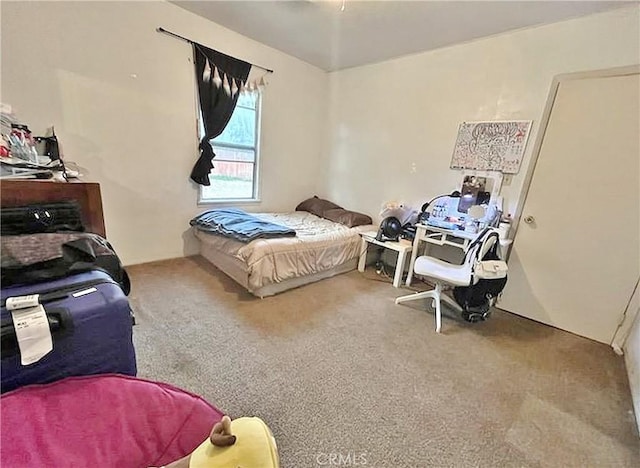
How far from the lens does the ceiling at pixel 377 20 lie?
228 cm

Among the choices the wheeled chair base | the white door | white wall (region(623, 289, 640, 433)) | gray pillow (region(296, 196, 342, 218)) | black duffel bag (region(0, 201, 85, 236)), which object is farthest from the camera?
gray pillow (region(296, 196, 342, 218))

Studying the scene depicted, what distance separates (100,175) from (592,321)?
4501 millimetres

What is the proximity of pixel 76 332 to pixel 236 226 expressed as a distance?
1.90m

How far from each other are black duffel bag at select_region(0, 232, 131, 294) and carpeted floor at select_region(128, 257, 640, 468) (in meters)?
0.82

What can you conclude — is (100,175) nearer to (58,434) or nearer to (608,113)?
(58,434)

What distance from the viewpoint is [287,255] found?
104 inches

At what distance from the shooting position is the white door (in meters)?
2.20

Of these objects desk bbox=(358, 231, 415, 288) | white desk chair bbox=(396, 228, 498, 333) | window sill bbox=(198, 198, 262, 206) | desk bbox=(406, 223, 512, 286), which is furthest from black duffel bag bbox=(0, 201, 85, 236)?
desk bbox=(406, 223, 512, 286)

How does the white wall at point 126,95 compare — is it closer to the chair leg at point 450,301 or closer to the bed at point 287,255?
the bed at point 287,255

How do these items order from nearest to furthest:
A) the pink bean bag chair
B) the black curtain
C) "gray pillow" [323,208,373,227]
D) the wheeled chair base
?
the pink bean bag chair, the wheeled chair base, the black curtain, "gray pillow" [323,208,373,227]

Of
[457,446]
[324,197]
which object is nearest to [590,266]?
[457,446]

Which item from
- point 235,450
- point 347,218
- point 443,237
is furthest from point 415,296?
point 235,450

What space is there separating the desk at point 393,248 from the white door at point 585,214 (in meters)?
1.03

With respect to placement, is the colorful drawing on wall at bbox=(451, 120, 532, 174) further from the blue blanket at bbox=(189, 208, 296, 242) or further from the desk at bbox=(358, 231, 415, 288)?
the blue blanket at bbox=(189, 208, 296, 242)
